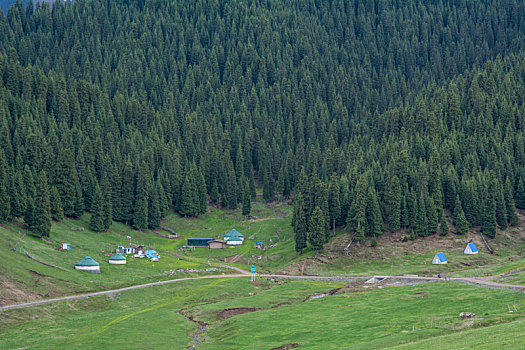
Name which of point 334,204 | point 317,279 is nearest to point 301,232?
point 334,204

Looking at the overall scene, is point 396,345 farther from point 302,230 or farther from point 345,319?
point 302,230

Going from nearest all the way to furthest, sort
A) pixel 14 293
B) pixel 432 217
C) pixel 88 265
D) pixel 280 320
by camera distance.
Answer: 1. pixel 280 320
2. pixel 14 293
3. pixel 88 265
4. pixel 432 217

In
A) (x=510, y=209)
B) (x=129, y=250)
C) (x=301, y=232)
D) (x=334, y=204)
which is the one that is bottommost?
(x=510, y=209)

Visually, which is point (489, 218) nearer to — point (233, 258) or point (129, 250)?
point (233, 258)

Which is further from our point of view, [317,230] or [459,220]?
[459,220]

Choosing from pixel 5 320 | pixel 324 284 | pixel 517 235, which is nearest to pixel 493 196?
pixel 517 235

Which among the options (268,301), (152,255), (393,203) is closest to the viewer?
(268,301)

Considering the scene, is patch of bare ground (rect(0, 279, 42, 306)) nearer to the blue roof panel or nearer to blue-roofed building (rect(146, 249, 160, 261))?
blue-roofed building (rect(146, 249, 160, 261))

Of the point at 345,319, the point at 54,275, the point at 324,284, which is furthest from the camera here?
the point at 324,284
